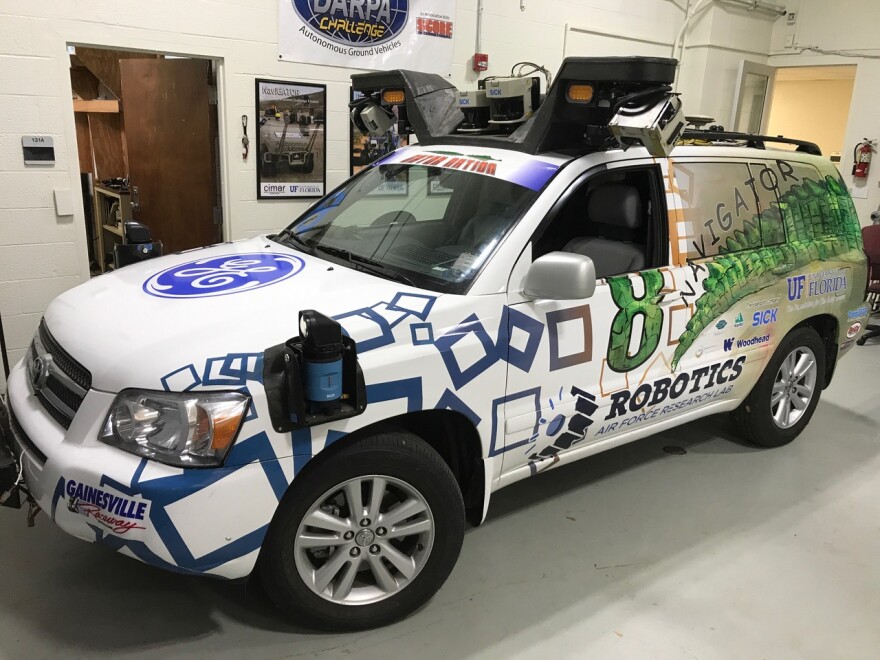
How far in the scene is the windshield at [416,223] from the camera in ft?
8.66

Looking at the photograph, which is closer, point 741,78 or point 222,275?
point 222,275

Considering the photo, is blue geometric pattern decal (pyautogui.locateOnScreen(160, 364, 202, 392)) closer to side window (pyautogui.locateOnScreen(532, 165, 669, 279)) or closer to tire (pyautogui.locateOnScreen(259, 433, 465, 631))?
tire (pyautogui.locateOnScreen(259, 433, 465, 631))

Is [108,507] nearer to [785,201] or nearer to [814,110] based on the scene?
[785,201]

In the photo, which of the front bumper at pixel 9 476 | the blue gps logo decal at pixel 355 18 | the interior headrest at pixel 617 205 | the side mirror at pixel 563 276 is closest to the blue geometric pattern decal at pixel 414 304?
the side mirror at pixel 563 276

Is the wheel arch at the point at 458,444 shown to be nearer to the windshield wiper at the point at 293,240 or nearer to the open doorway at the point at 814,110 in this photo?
the windshield wiper at the point at 293,240

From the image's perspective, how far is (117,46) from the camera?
4.62 m

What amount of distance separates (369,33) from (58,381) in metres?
4.23

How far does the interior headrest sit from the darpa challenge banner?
10.5 feet

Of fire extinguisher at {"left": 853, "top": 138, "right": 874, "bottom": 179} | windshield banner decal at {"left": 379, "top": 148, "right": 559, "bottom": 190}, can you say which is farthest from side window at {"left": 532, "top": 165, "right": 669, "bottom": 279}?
fire extinguisher at {"left": 853, "top": 138, "right": 874, "bottom": 179}

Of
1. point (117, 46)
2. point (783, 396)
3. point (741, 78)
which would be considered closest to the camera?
point (783, 396)

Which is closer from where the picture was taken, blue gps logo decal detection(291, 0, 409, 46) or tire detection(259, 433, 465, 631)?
tire detection(259, 433, 465, 631)

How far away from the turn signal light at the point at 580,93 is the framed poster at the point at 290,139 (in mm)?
3243

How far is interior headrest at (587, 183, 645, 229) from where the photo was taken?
3109 millimetres

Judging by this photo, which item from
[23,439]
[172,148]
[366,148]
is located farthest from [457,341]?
[172,148]
